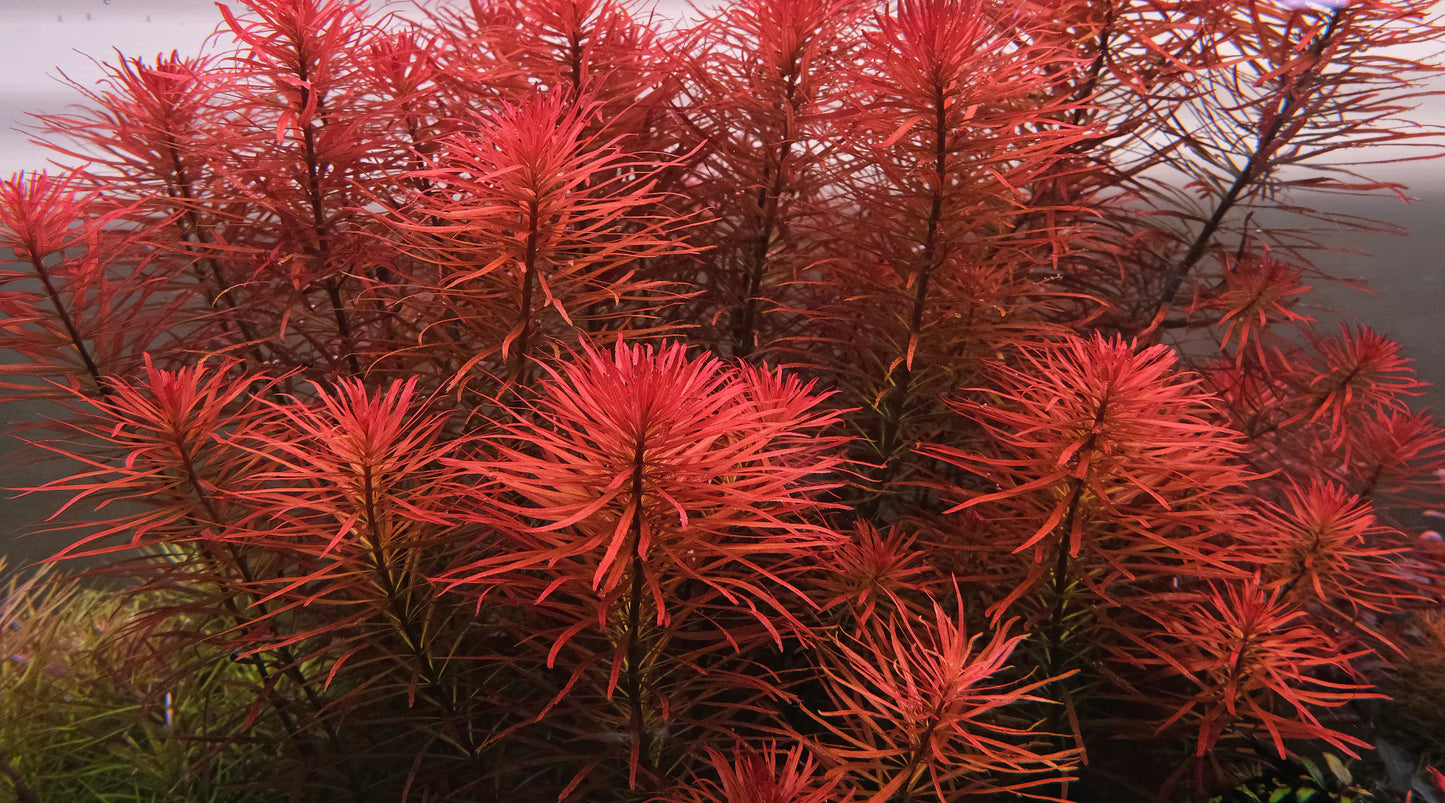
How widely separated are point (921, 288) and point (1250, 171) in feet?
1.15

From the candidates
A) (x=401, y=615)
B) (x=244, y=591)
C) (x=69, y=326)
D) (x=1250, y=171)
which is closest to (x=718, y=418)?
(x=401, y=615)

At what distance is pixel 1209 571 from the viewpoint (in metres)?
0.49

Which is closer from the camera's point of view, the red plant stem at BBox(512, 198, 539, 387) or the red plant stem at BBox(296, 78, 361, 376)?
the red plant stem at BBox(512, 198, 539, 387)

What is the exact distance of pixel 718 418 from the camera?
347 millimetres

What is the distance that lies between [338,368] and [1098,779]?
1.87 ft

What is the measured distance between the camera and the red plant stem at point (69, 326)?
562 mm

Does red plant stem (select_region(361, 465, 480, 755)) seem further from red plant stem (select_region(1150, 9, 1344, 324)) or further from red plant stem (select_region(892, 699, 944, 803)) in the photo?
red plant stem (select_region(1150, 9, 1344, 324))

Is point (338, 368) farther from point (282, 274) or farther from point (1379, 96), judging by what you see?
point (1379, 96)

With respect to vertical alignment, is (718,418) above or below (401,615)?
above

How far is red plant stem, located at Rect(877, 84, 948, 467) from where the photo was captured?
49 cm

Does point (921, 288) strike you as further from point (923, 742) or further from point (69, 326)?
point (69, 326)

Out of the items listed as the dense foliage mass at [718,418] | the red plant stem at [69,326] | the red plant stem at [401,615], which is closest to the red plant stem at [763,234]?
the dense foliage mass at [718,418]

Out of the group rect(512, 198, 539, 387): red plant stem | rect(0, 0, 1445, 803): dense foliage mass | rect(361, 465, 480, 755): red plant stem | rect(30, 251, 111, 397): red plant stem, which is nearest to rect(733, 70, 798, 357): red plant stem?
rect(0, 0, 1445, 803): dense foliage mass

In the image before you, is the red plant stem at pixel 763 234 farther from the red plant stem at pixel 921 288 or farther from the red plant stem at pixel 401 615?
the red plant stem at pixel 401 615
